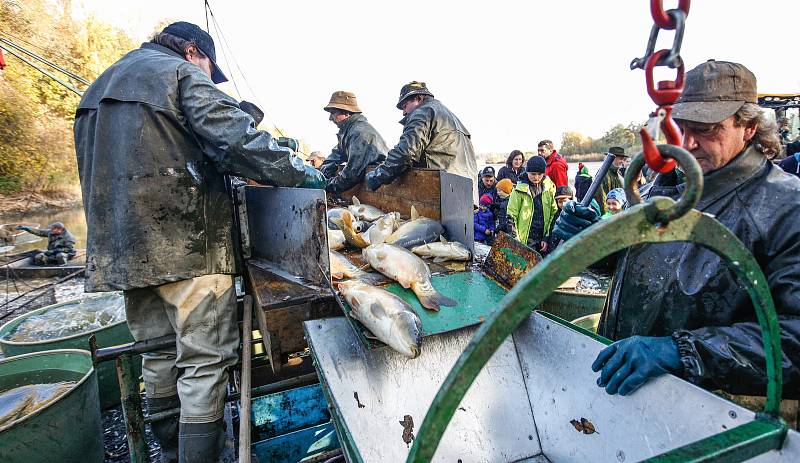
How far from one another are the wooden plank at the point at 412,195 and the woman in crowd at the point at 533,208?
225cm

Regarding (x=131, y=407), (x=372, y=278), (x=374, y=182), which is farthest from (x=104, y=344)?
(x=374, y=182)

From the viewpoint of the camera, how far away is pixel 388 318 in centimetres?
193

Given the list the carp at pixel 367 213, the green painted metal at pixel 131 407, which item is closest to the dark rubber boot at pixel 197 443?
the green painted metal at pixel 131 407

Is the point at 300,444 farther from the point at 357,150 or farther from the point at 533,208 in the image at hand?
the point at 533,208

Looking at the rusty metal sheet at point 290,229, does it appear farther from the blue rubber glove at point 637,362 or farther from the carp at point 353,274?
the blue rubber glove at point 637,362

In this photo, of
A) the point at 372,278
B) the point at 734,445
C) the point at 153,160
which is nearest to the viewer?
the point at 734,445

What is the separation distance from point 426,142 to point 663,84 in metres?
4.29

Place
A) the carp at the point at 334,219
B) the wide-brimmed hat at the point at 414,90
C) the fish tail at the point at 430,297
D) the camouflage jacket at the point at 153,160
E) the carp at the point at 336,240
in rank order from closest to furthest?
the fish tail at the point at 430,297, the camouflage jacket at the point at 153,160, the carp at the point at 336,240, the carp at the point at 334,219, the wide-brimmed hat at the point at 414,90

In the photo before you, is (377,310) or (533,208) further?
(533,208)

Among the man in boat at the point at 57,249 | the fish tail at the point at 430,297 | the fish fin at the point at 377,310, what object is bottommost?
the man in boat at the point at 57,249

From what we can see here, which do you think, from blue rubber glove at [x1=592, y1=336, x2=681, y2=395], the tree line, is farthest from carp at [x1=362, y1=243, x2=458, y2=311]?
the tree line

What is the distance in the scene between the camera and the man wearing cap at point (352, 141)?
593cm

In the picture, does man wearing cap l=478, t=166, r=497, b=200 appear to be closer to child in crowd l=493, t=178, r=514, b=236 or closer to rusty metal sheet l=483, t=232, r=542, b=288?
child in crowd l=493, t=178, r=514, b=236

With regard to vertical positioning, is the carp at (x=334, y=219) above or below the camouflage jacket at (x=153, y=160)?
below
